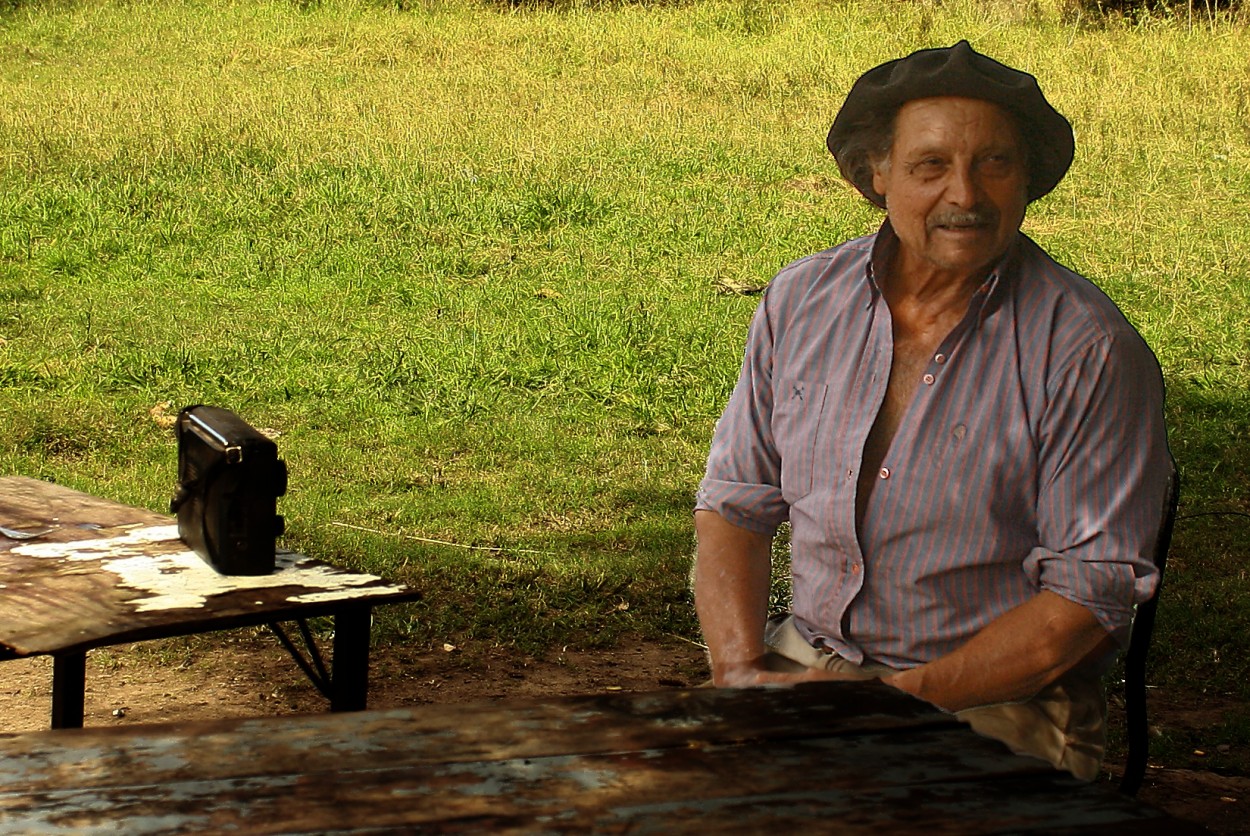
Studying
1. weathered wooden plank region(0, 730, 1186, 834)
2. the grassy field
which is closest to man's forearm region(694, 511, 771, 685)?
weathered wooden plank region(0, 730, 1186, 834)

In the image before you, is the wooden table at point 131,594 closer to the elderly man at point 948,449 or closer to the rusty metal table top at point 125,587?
the rusty metal table top at point 125,587

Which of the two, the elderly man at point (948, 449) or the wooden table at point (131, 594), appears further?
the wooden table at point (131, 594)

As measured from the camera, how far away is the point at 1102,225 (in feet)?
31.2

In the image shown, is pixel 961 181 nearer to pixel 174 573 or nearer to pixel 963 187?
pixel 963 187

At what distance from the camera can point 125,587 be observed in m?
2.58

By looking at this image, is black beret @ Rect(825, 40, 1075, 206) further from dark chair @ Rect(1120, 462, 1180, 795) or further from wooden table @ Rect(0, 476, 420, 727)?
wooden table @ Rect(0, 476, 420, 727)

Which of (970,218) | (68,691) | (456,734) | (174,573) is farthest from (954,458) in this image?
(68,691)

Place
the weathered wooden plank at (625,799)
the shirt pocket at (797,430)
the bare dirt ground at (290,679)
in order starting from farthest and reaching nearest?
the bare dirt ground at (290,679) → the shirt pocket at (797,430) → the weathered wooden plank at (625,799)

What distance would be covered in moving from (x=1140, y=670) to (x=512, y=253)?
676 centimetres

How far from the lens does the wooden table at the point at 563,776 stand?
1.49m

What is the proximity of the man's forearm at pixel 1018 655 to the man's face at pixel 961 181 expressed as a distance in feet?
1.73

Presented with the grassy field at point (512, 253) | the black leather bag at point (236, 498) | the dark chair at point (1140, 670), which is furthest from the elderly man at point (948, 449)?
the grassy field at point (512, 253)

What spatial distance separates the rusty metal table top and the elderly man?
24.9 inches

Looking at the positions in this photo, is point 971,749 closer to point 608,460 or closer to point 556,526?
point 556,526
